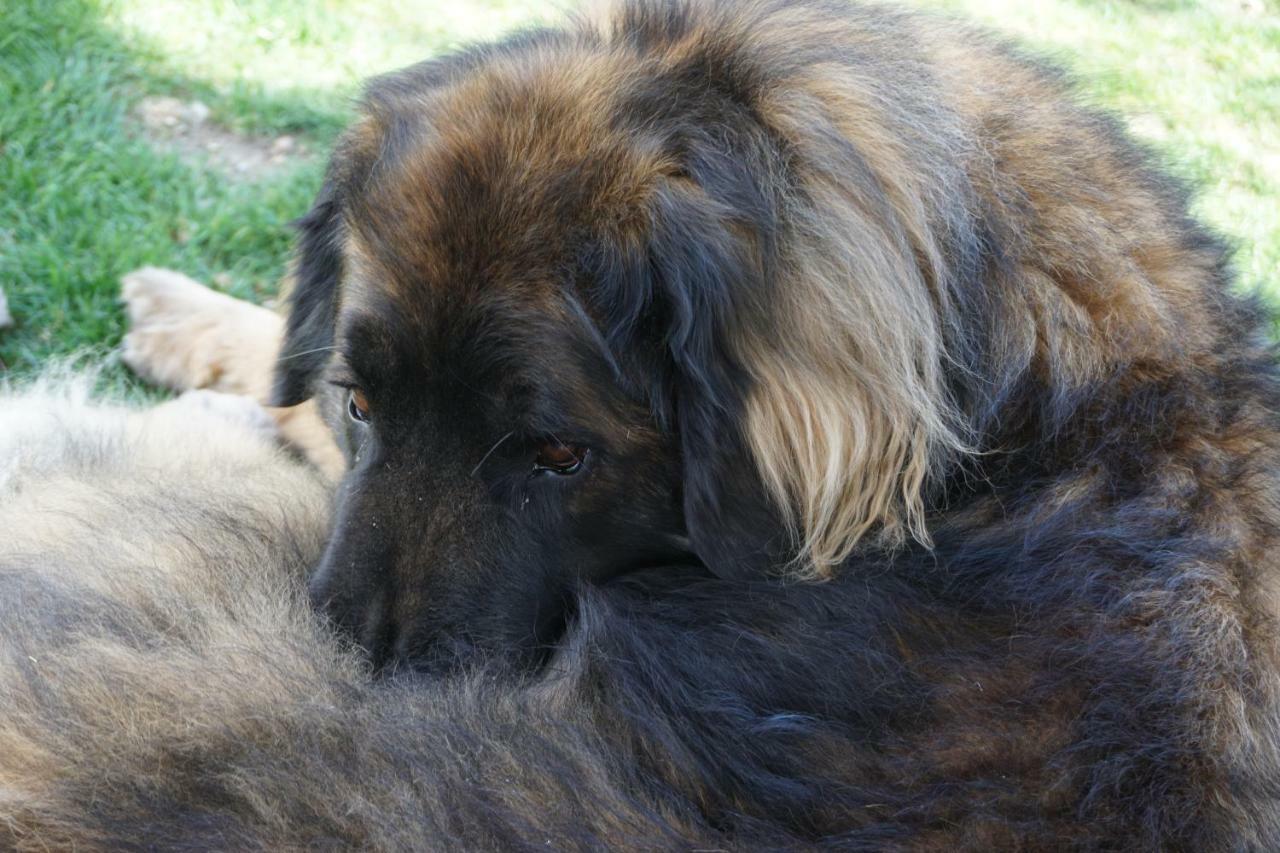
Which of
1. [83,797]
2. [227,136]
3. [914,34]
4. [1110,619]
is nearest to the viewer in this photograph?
[83,797]

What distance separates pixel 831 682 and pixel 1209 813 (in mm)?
685

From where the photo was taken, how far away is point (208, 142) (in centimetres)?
566

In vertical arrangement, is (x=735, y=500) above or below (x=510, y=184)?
below

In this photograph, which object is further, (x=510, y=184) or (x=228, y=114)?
(x=228, y=114)

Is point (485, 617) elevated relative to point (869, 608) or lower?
lower

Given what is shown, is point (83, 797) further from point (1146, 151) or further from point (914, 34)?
point (1146, 151)

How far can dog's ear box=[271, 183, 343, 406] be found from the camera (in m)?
3.40

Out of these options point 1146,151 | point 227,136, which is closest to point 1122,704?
point 1146,151

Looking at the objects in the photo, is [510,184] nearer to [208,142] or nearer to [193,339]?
[193,339]

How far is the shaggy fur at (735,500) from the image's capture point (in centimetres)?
230

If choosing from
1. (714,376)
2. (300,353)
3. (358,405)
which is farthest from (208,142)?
(714,376)

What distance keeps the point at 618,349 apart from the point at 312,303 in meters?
1.15

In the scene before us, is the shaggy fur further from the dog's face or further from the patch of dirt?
the patch of dirt

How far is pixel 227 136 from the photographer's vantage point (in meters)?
5.72
